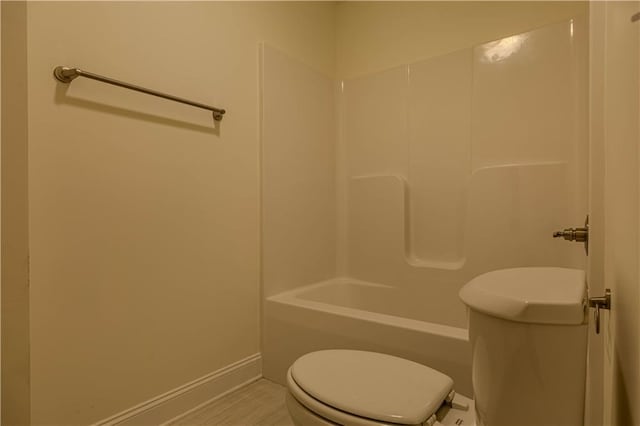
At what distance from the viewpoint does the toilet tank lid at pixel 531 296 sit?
64 centimetres

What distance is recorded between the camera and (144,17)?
143 cm

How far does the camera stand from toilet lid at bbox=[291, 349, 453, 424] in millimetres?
869

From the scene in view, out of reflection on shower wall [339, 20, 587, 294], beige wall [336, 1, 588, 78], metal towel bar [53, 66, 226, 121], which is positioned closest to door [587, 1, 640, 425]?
reflection on shower wall [339, 20, 587, 294]

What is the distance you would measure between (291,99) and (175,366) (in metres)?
1.53

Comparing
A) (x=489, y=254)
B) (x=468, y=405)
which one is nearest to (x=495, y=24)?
(x=489, y=254)

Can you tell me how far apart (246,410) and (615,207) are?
61.3 inches

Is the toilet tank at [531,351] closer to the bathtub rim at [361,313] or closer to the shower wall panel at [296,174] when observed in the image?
the bathtub rim at [361,313]

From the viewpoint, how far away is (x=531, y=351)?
2.21 feet

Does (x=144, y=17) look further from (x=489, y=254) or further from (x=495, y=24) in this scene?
(x=489, y=254)

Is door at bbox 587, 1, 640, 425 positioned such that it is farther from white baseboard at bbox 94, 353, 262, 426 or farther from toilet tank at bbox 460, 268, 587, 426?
white baseboard at bbox 94, 353, 262, 426

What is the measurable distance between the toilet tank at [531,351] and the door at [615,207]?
73 mm

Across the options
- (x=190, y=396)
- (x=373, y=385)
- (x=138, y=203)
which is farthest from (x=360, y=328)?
(x=138, y=203)

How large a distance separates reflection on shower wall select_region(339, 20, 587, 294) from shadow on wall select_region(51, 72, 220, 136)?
3.57 ft

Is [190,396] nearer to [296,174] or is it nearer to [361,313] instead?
[361,313]
